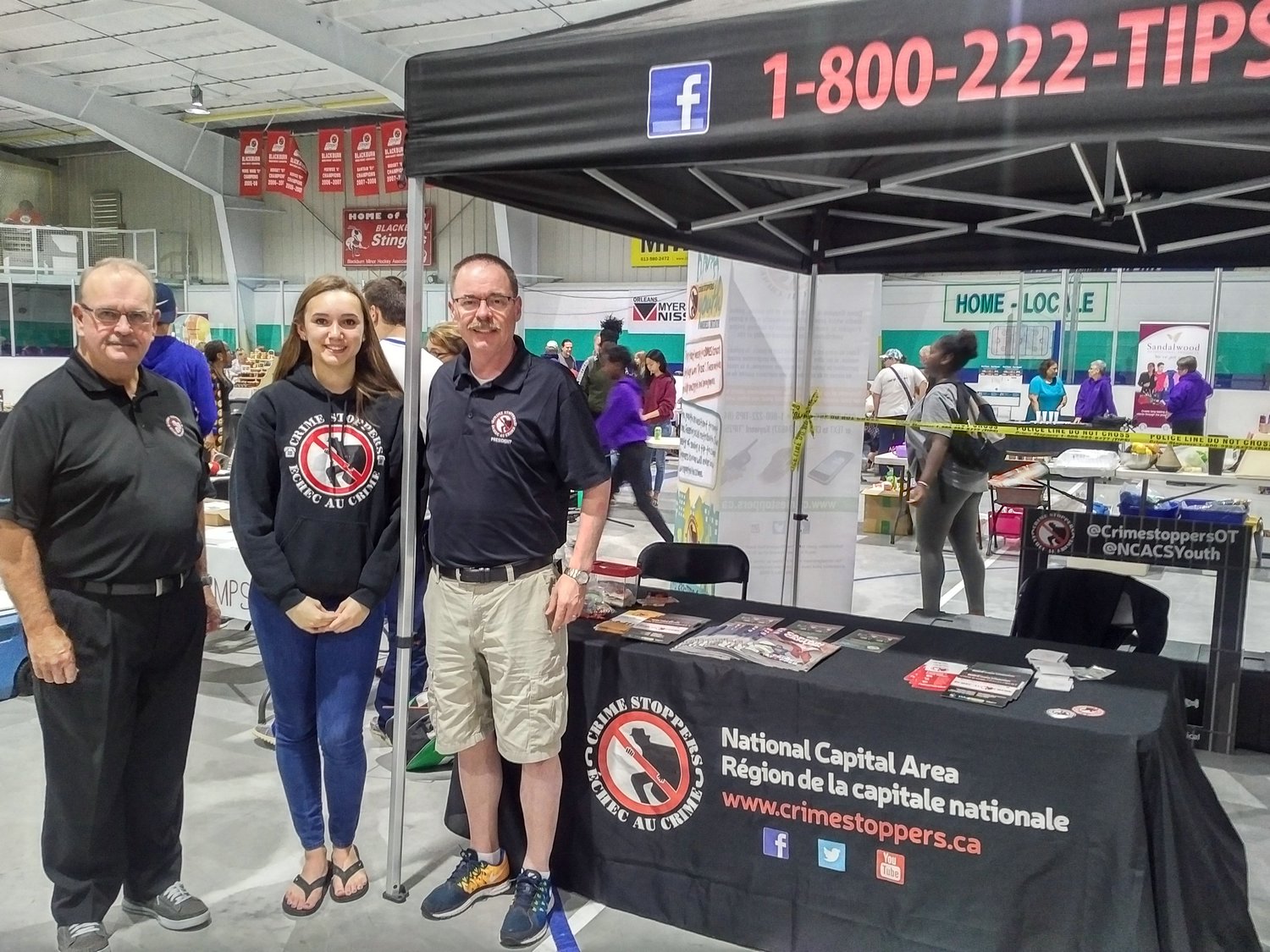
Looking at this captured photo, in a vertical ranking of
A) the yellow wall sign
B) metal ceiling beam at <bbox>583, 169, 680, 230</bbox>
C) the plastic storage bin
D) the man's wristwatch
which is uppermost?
the yellow wall sign

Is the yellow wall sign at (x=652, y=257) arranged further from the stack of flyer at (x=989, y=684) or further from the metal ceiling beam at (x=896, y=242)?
the stack of flyer at (x=989, y=684)

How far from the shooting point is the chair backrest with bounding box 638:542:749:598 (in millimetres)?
3320

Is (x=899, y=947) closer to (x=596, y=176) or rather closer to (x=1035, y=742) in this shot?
(x=1035, y=742)

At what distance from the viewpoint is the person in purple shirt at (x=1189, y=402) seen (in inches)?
306

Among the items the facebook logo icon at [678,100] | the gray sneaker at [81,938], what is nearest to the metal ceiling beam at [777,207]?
the facebook logo icon at [678,100]

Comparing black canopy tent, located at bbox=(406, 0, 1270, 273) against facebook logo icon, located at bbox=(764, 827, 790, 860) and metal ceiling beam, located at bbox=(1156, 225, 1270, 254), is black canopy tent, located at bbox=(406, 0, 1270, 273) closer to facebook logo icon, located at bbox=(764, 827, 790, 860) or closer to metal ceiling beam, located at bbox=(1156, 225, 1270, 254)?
metal ceiling beam, located at bbox=(1156, 225, 1270, 254)

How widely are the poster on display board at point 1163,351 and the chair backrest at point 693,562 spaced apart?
8.38 meters

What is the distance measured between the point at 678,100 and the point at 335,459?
3.60 ft

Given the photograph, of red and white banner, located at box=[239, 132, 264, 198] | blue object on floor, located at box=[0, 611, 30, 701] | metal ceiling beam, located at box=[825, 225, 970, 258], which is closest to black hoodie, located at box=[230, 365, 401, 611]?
blue object on floor, located at box=[0, 611, 30, 701]

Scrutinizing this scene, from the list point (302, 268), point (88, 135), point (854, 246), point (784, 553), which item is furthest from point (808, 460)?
point (88, 135)

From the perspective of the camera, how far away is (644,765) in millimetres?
2324

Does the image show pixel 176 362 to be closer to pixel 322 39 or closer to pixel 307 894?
pixel 307 894

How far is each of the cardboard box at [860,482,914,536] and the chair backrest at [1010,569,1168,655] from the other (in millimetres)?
4741

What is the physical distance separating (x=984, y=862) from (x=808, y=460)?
2596 millimetres
